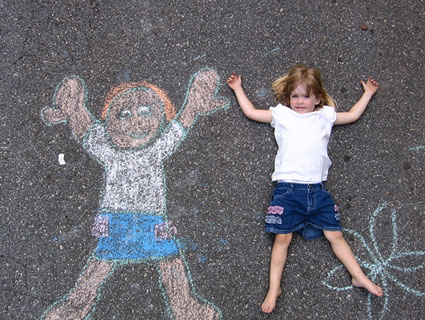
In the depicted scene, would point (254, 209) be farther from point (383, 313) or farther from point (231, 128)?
point (383, 313)

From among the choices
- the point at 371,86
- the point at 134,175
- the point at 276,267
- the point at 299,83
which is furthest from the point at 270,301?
the point at 371,86

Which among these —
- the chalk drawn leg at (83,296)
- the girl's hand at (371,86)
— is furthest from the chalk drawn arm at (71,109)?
the girl's hand at (371,86)

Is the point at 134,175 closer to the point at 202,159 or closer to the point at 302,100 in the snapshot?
the point at 202,159

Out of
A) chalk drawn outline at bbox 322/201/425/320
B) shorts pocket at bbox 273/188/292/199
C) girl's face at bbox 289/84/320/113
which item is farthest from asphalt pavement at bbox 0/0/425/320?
girl's face at bbox 289/84/320/113

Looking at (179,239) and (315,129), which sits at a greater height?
(315,129)

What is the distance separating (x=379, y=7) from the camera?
2.76 meters

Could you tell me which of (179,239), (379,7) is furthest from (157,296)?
(379,7)

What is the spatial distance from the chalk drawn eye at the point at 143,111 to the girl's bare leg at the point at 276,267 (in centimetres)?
135

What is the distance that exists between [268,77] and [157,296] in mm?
1879

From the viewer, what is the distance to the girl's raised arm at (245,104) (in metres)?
2.58

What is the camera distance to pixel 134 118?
2.63 meters

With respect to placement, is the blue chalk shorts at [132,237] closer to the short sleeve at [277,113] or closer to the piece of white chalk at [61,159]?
the piece of white chalk at [61,159]

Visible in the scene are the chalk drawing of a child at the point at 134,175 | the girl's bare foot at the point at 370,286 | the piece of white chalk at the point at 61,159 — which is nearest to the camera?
the girl's bare foot at the point at 370,286

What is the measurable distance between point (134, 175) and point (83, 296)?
96 cm
